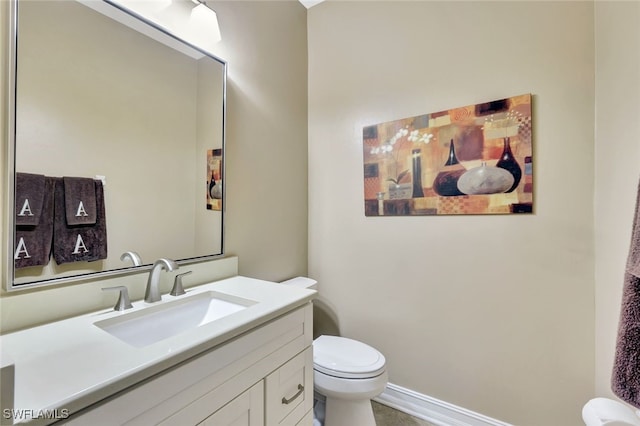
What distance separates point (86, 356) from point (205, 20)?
1459 mm

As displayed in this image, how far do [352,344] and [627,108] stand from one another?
1651 millimetres

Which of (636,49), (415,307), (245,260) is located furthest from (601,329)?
(245,260)

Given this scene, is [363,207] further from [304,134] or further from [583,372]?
[583,372]

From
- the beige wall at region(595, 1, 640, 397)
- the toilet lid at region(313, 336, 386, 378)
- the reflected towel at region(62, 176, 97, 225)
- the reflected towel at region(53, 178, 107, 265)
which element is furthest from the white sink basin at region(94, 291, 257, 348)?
the beige wall at region(595, 1, 640, 397)

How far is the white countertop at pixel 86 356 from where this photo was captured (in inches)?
20.7

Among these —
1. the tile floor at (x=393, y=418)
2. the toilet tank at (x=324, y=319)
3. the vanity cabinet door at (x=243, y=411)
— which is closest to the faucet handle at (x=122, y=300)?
the vanity cabinet door at (x=243, y=411)

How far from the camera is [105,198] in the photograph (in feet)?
3.49

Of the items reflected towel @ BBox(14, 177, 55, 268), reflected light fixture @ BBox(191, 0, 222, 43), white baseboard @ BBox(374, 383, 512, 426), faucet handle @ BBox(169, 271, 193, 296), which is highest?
reflected light fixture @ BBox(191, 0, 222, 43)

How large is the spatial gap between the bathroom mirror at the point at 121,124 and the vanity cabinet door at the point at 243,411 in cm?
67

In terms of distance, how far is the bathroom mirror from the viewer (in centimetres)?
89

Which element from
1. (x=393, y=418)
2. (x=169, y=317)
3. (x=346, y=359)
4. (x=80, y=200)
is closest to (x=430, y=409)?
(x=393, y=418)

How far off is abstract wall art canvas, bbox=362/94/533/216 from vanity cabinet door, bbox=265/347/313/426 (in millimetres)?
1038

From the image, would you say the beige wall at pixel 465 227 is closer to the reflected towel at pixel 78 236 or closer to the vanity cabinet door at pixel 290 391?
the vanity cabinet door at pixel 290 391

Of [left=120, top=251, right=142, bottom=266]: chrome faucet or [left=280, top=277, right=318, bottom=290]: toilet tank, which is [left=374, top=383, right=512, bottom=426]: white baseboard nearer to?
[left=280, top=277, right=318, bottom=290]: toilet tank
